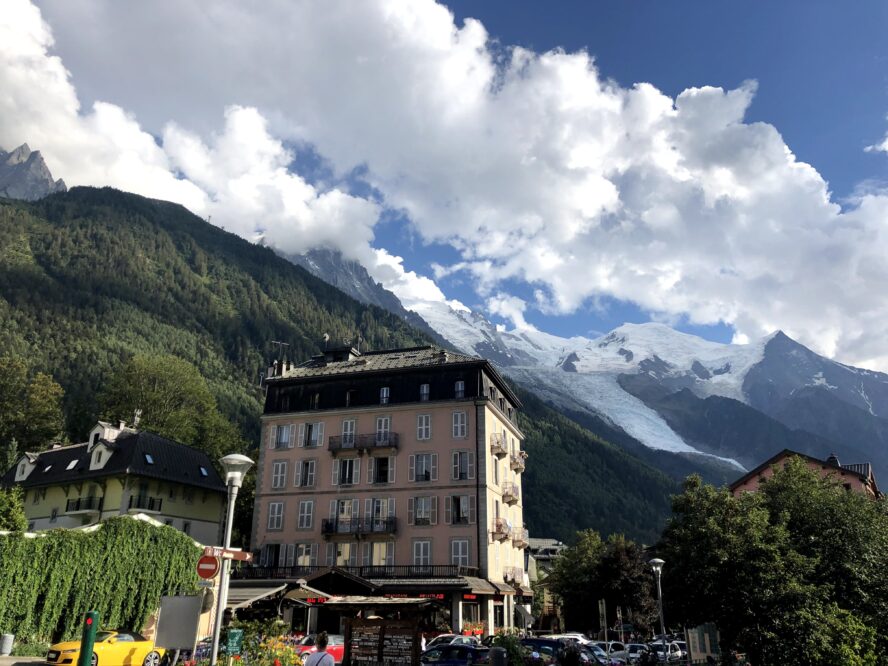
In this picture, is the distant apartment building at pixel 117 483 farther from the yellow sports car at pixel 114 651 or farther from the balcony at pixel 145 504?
the yellow sports car at pixel 114 651

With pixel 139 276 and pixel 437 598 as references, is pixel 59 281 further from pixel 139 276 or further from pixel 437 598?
pixel 437 598

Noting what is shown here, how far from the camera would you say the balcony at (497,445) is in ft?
165

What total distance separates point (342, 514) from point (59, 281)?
3869 inches

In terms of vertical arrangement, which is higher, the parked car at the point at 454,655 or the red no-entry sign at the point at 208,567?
the red no-entry sign at the point at 208,567

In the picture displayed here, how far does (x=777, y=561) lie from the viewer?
2461 centimetres

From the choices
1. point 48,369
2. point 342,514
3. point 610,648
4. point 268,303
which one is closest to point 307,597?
point 342,514

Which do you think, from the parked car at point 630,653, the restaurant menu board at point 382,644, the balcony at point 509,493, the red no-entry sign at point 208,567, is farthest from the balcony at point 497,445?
the red no-entry sign at point 208,567

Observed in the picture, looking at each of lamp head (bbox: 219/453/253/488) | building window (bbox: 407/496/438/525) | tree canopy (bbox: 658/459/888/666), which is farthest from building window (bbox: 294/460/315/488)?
lamp head (bbox: 219/453/253/488)

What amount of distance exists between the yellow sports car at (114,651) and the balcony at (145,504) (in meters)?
28.5

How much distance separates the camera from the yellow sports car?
22156 mm

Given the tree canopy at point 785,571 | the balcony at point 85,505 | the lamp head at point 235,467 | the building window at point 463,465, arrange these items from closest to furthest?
the lamp head at point 235,467 → the tree canopy at point 785,571 → the building window at point 463,465 → the balcony at point 85,505

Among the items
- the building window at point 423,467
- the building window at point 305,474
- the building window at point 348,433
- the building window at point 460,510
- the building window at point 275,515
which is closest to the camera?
the building window at point 460,510

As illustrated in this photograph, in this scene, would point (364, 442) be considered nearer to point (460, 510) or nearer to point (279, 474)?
point (279, 474)

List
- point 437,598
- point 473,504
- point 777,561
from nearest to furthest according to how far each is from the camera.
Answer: point 777,561 < point 437,598 < point 473,504
